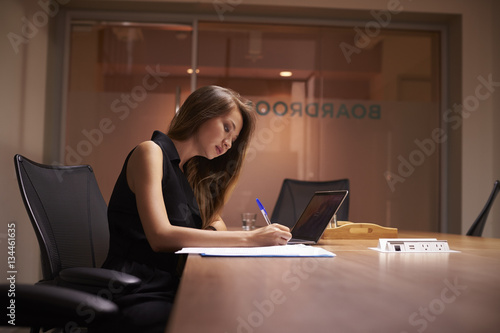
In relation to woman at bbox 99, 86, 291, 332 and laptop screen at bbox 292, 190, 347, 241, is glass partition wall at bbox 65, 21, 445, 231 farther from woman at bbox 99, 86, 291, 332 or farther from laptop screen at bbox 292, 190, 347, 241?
laptop screen at bbox 292, 190, 347, 241

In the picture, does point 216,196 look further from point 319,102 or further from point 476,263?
point 319,102

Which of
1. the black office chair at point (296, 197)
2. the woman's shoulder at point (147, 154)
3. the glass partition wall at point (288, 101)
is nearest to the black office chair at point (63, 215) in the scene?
the woman's shoulder at point (147, 154)

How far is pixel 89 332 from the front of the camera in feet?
3.33

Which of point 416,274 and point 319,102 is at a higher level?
point 319,102

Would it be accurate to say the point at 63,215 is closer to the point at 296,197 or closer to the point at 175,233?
the point at 175,233

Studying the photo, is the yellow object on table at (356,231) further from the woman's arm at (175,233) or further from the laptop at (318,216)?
the woman's arm at (175,233)

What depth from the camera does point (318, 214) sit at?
1.74m

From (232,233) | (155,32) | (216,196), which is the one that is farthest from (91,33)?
(232,233)

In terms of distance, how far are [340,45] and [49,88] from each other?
111 inches

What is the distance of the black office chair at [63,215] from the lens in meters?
1.72

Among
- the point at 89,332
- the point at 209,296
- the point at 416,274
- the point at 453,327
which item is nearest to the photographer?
the point at 453,327

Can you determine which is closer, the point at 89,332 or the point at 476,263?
the point at 89,332

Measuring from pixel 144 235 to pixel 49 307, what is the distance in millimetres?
747

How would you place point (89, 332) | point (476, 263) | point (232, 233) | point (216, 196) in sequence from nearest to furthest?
point (89, 332)
point (476, 263)
point (232, 233)
point (216, 196)
